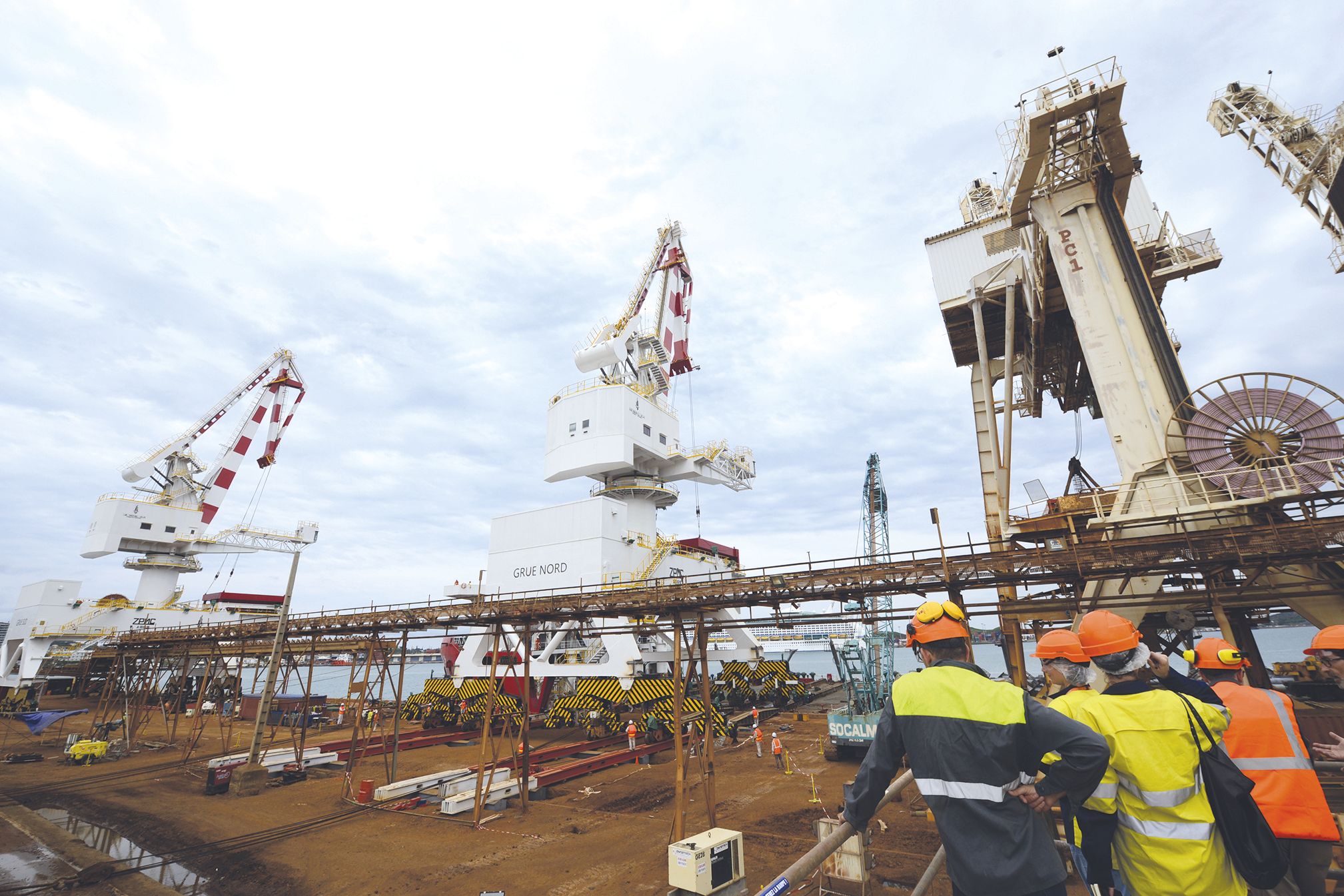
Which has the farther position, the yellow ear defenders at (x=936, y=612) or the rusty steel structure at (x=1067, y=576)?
the rusty steel structure at (x=1067, y=576)

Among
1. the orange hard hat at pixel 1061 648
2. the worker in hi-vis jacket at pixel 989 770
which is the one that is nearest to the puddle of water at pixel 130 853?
the worker in hi-vis jacket at pixel 989 770

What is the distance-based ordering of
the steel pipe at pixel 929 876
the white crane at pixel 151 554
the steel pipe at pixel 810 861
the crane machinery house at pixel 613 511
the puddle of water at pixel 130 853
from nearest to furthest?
1. the steel pipe at pixel 810 861
2. the steel pipe at pixel 929 876
3. the puddle of water at pixel 130 853
4. the crane machinery house at pixel 613 511
5. the white crane at pixel 151 554

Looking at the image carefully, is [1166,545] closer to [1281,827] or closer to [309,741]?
[1281,827]

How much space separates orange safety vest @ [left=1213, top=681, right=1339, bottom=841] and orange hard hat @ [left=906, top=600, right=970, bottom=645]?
2.24 meters

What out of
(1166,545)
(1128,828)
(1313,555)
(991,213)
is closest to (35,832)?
(1128,828)

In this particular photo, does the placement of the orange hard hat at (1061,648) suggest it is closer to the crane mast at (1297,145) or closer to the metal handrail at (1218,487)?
the metal handrail at (1218,487)

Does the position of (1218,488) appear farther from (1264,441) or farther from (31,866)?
(31,866)

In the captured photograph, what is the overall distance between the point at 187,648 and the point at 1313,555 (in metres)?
39.1

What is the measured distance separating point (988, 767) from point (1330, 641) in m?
3.65

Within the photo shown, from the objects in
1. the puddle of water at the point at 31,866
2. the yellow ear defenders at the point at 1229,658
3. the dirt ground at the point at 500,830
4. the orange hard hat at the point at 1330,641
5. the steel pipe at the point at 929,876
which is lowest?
the dirt ground at the point at 500,830

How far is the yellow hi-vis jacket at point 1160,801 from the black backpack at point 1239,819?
0.20 feet

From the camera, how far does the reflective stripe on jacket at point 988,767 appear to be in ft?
9.46

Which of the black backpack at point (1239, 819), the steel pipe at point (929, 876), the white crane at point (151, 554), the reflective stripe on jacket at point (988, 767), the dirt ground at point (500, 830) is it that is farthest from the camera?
the white crane at point (151, 554)

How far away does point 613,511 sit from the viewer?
30359 mm
